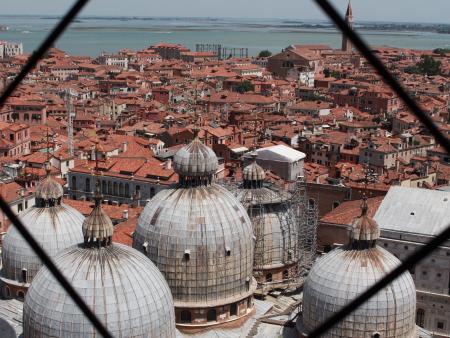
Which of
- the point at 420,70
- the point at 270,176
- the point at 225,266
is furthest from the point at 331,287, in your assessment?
the point at 420,70

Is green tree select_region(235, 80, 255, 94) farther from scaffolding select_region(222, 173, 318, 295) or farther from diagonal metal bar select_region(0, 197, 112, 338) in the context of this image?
diagonal metal bar select_region(0, 197, 112, 338)

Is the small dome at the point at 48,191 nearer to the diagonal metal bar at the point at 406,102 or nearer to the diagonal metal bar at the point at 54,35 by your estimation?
the diagonal metal bar at the point at 54,35

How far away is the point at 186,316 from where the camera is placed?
1182 cm

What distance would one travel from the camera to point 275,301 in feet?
46.0

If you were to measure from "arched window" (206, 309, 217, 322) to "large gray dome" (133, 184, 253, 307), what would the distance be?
0.54 feet

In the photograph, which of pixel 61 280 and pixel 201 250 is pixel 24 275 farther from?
pixel 61 280

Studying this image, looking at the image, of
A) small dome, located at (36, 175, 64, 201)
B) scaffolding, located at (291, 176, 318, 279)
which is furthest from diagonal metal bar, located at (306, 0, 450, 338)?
scaffolding, located at (291, 176, 318, 279)

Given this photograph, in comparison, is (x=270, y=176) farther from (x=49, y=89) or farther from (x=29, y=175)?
(x=49, y=89)

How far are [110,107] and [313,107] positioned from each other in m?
14.3

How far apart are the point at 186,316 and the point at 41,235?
3212mm

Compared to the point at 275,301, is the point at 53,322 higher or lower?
higher

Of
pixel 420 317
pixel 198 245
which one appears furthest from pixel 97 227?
pixel 420 317

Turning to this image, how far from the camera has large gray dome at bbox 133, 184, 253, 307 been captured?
1173cm

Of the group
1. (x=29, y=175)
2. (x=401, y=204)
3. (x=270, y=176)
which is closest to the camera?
(x=401, y=204)
